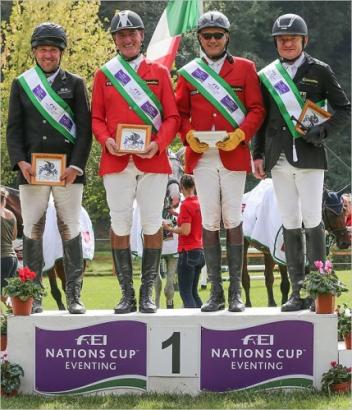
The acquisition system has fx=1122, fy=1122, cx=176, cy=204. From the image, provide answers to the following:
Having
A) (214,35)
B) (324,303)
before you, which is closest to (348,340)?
(324,303)

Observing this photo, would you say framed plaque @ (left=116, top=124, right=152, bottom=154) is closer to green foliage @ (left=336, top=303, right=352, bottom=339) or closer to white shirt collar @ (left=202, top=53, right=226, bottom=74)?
white shirt collar @ (left=202, top=53, right=226, bottom=74)

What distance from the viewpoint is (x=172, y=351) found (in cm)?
849

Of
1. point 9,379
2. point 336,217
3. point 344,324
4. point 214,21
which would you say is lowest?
point 9,379

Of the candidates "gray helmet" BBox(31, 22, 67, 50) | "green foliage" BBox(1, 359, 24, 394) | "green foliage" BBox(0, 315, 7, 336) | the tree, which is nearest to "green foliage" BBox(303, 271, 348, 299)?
"green foliage" BBox(1, 359, 24, 394)

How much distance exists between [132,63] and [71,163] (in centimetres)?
92

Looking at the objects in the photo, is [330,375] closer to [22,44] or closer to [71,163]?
[71,163]

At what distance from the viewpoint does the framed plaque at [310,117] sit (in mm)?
8609

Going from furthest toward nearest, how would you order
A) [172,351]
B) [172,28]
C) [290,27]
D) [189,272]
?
[172,28], [189,272], [290,27], [172,351]

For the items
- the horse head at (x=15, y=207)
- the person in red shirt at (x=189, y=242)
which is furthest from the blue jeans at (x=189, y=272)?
the horse head at (x=15, y=207)

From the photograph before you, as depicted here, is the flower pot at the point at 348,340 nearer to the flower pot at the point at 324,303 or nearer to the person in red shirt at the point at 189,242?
the flower pot at the point at 324,303

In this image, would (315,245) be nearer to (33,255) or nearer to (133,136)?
(133,136)

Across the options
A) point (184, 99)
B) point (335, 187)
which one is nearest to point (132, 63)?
point (184, 99)

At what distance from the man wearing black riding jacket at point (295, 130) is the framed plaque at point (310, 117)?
0.09 feet

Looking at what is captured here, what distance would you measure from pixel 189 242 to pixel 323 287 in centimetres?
464
